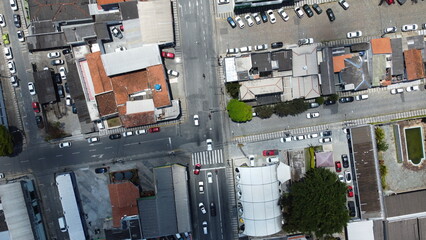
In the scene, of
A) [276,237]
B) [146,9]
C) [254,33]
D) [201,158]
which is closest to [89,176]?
[201,158]

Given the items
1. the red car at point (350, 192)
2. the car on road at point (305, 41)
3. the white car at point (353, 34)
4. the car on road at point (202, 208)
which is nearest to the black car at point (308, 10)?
the car on road at point (305, 41)

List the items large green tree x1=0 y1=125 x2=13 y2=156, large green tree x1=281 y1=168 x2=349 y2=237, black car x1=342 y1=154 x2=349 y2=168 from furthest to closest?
black car x1=342 y1=154 x2=349 y2=168 < large green tree x1=0 y1=125 x2=13 y2=156 < large green tree x1=281 y1=168 x2=349 y2=237

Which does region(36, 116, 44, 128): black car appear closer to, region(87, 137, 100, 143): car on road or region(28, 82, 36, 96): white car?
region(28, 82, 36, 96): white car

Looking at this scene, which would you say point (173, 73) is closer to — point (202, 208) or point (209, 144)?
point (209, 144)

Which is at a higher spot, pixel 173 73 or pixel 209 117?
pixel 173 73

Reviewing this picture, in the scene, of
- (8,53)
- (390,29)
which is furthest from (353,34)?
(8,53)

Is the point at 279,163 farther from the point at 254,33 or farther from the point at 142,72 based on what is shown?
the point at 142,72

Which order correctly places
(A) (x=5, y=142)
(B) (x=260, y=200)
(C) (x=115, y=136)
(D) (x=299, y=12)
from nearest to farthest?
(A) (x=5, y=142) < (B) (x=260, y=200) < (D) (x=299, y=12) < (C) (x=115, y=136)

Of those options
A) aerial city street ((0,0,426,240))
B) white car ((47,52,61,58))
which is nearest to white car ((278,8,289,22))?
aerial city street ((0,0,426,240))
